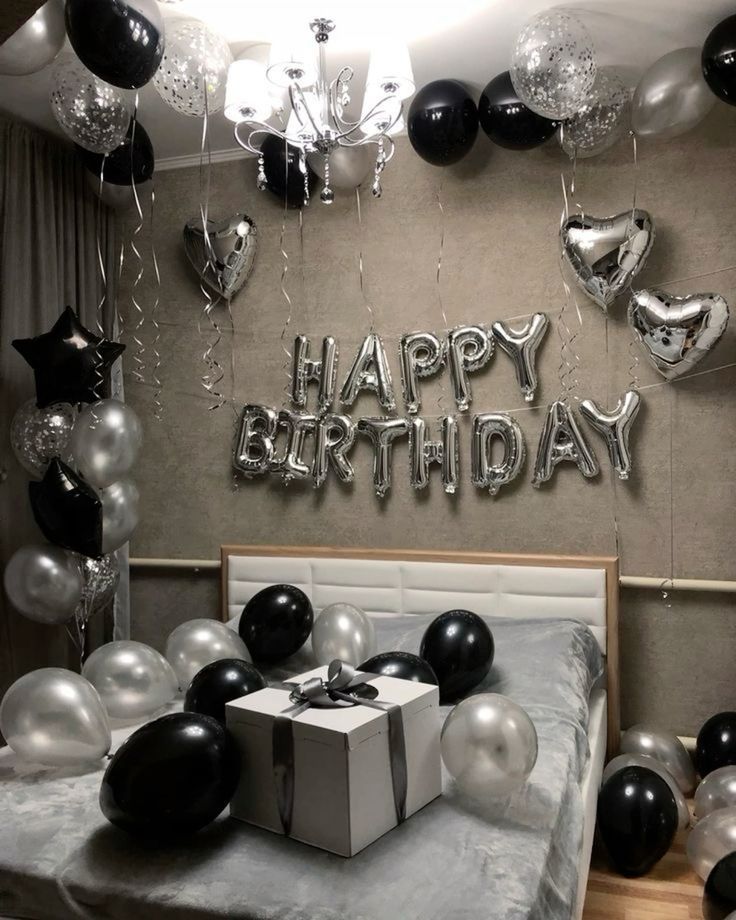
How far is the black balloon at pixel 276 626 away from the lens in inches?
101

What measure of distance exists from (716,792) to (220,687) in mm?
1538

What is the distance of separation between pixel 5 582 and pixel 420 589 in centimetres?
153

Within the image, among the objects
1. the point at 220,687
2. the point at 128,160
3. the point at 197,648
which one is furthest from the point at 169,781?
the point at 128,160

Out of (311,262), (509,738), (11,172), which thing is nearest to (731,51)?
(311,262)

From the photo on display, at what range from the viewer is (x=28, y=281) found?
310cm

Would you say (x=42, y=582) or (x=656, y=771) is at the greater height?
(x=42, y=582)

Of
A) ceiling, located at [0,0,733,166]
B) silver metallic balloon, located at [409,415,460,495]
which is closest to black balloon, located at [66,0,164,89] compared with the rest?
ceiling, located at [0,0,733,166]

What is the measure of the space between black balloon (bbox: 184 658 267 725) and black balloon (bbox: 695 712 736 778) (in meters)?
1.61

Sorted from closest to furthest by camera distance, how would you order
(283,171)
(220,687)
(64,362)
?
(220,687), (64,362), (283,171)

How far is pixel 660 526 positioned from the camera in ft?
9.77

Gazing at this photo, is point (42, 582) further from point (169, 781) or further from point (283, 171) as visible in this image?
point (283, 171)

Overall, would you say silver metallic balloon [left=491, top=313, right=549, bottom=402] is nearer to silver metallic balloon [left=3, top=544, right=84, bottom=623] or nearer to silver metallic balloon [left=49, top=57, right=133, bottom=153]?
silver metallic balloon [left=49, top=57, right=133, bottom=153]

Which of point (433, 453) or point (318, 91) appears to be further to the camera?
point (433, 453)

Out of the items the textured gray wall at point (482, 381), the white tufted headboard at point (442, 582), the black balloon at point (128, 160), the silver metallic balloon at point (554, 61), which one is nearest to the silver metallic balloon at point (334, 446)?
the textured gray wall at point (482, 381)
